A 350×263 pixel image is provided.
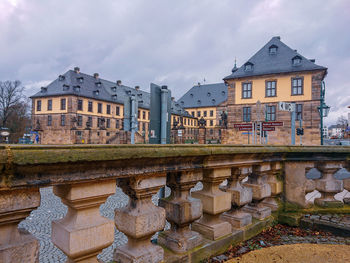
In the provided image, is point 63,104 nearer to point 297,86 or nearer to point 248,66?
point 248,66

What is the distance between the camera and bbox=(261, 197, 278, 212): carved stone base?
3078 millimetres

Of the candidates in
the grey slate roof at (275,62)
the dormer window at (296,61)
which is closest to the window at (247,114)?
the grey slate roof at (275,62)

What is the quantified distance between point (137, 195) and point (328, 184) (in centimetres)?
264

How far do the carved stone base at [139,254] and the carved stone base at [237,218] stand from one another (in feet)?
3.42

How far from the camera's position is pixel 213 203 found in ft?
6.88

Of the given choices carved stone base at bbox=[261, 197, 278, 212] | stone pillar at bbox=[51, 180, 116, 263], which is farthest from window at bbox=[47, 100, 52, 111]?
stone pillar at bbox=[51, 180, 116, 263]

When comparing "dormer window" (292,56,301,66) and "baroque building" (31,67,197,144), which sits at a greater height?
"dormer window" (292,56,301,66)

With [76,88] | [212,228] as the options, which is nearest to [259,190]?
[212,228]

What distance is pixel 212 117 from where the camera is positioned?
215ft

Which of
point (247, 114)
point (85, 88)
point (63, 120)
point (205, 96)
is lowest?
point (63, 120)

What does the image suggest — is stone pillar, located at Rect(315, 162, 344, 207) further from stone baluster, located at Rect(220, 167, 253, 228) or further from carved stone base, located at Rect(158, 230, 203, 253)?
carved stone base, located at Rect(158, 230, 203, 253)

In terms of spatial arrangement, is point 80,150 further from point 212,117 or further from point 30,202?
point 212,117

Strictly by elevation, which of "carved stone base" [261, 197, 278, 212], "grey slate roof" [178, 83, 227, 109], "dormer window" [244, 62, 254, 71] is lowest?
"carved stone base" [261, 197, 278, 212]

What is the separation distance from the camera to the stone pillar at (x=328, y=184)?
120 inches
